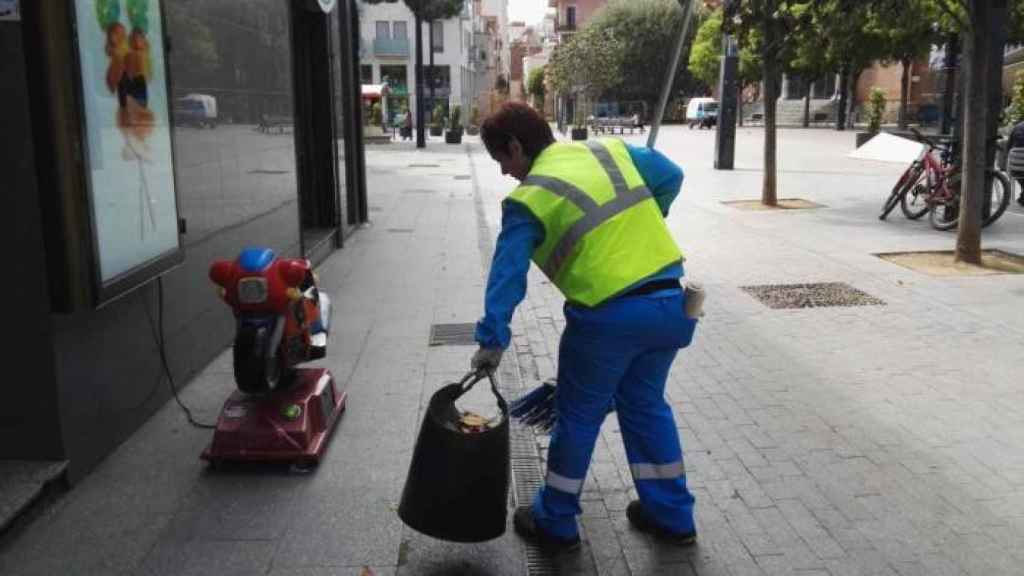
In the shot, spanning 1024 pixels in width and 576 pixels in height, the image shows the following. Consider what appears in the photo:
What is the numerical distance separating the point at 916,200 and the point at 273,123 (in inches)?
348

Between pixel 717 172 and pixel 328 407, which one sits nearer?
pixel 328 407

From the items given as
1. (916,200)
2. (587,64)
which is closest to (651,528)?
(916,200)

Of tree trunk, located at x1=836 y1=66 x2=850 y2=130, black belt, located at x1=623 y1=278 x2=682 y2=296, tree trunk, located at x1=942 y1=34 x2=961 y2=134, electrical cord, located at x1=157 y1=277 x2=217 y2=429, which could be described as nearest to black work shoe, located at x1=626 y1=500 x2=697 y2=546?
black belt, located at x1=623 y1=278 x2=682 y2=296

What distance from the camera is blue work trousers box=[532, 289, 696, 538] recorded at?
3.14 metres

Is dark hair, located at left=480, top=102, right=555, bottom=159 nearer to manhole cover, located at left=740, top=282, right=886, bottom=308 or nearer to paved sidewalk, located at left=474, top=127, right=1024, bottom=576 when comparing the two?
paved sidewalk, located at left=474, top=127, right=1024, bottom=576

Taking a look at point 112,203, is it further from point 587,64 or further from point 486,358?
point 587,64

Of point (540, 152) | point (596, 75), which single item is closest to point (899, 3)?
point (540, 152)

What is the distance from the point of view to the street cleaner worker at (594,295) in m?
3.08

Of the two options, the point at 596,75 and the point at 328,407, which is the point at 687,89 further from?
the point at 328,407

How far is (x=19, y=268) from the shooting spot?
354 cm

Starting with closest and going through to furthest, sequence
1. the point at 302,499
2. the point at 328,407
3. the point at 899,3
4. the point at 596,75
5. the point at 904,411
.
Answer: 1. the point at 302,499
2. the point at 328,407
3. the point at 904,411
4. the point at 899,3
5. the point at 596,75

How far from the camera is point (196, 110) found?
5406 mm

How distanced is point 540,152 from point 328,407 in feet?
6.19

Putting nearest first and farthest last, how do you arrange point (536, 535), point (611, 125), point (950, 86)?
point (536, 535) → point (950, 86) → point (611, 125)
